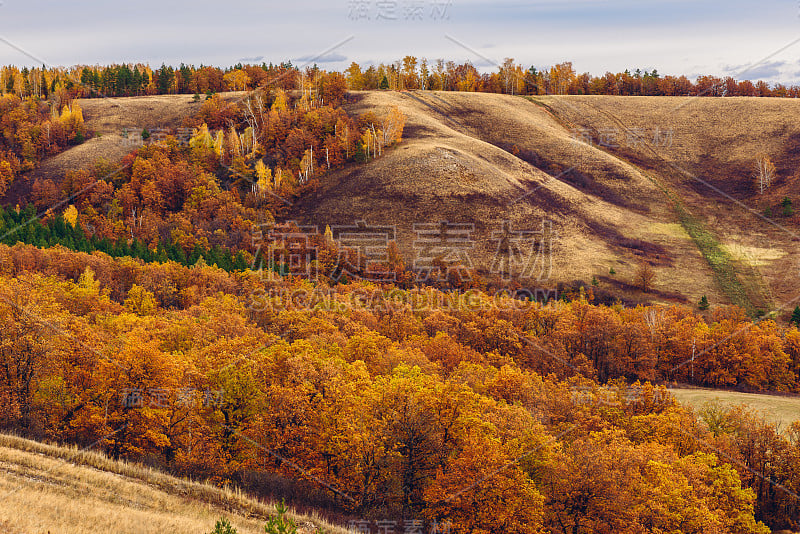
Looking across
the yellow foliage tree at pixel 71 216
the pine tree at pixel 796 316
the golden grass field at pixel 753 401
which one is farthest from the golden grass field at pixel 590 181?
the golden grass field at pixel 753 401

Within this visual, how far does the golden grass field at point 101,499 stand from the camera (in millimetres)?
23984

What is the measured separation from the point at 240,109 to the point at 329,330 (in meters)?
128

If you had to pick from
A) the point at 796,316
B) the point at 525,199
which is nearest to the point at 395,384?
the point at 796,316

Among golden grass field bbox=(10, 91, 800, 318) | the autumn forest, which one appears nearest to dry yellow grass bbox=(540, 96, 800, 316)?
golden grass field bbox=(10, 91, 800, 318)

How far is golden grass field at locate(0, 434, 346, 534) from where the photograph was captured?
2398cm

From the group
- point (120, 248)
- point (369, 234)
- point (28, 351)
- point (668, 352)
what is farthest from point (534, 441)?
point (120, 248)

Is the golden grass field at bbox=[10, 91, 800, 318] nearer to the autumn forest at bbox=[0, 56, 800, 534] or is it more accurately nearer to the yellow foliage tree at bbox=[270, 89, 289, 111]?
the autumn forest at bbox=[0, 56, 800, 534]

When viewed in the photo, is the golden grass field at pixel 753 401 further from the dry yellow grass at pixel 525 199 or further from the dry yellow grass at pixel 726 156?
the dry yellow grass at pixel 726 156

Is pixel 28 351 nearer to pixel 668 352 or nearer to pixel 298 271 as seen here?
pixel 298 271

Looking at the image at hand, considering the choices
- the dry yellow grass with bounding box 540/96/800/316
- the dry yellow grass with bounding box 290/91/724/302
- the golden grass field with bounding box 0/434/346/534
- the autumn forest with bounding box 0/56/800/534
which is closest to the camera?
the golden grass field with bounding box 0/434/346/534

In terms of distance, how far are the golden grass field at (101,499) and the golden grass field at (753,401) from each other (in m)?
51.6

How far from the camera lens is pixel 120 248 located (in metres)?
112

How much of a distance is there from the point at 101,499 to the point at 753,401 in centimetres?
6890

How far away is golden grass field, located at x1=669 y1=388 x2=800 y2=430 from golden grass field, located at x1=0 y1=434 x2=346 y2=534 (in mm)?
51561
